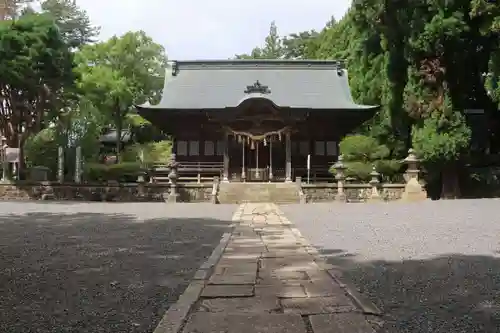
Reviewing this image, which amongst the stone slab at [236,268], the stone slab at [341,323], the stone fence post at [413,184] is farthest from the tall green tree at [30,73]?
the stone slab at [341,323]

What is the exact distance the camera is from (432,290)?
173 inches

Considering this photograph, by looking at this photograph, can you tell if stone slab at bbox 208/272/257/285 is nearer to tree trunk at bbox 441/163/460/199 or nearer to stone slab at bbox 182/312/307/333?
stone slab at bbox 182/312/307/333

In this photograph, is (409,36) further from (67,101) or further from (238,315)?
(238,315)

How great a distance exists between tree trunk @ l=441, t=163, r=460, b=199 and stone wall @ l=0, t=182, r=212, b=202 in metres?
10.1

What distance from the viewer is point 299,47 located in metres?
56.5

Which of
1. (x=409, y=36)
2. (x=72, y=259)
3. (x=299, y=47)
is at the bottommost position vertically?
(x=72, y=259)

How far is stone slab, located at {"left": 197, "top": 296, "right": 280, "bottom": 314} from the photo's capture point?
3.64 m

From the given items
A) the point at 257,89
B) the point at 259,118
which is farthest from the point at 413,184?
the point at 257,89

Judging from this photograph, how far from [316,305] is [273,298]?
408 mm

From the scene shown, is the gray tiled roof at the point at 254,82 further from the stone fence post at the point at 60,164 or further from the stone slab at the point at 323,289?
the stone slab at the point at 323,289

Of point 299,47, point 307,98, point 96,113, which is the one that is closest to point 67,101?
point 96,113

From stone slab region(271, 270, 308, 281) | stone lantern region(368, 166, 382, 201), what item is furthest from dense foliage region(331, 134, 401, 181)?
stone slab region(271, 270, 308, 281)

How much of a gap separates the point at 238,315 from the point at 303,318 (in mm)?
486

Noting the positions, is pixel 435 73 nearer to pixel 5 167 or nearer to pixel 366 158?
pixel 366 158
